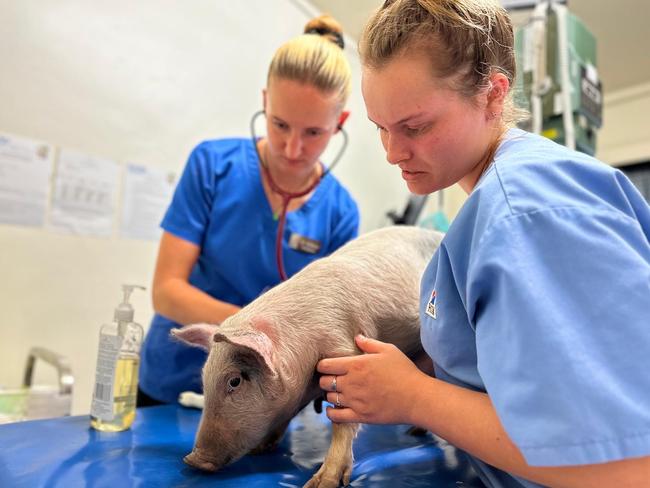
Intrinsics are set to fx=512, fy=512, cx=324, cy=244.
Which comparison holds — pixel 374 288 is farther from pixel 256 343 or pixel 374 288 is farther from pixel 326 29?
pixel 326 29

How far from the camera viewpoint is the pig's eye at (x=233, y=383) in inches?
34.5

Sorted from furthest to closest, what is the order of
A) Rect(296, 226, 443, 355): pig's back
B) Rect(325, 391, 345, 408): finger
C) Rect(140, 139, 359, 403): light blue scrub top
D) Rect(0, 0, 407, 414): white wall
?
1. Rect(0, 0, 407, 414): white wall
2. Rect(140, 139, 359, 403): light blue scrub top
3. Rect(296, 226, 443, 355): pig's back
4. Rect(325, 391, 345, 408): finger

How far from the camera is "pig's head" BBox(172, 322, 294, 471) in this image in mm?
853

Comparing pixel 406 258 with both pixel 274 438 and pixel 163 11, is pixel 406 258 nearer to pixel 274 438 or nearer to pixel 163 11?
pixel 274 438

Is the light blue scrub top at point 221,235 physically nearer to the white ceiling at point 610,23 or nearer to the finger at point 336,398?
the finger at point 336,398

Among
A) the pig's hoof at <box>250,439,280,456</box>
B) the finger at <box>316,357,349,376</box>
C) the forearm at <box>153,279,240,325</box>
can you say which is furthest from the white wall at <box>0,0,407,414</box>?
the finger at <box>316,357,349,376</box>

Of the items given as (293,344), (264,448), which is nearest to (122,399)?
(264,448)

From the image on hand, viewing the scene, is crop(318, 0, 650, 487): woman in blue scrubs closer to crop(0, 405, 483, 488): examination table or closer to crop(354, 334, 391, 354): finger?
crop(354, 334, 391, 354): finger

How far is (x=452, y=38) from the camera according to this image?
726mm

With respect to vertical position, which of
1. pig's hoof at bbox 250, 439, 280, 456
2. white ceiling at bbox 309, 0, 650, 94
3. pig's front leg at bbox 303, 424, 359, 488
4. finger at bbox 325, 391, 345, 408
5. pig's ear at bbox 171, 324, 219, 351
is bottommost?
pig's hoof at bbox 250, 439, 280, 456

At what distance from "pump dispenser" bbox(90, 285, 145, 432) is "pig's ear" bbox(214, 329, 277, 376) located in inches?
13.6

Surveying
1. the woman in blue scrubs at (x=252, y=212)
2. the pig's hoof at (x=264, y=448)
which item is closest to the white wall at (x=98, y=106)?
the woman in blue scrubs at (x=252, y=212)

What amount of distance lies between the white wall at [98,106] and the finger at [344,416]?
1.57m

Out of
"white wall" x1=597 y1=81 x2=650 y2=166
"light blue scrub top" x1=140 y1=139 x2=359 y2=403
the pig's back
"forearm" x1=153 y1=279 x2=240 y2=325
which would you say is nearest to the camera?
the pig's back
